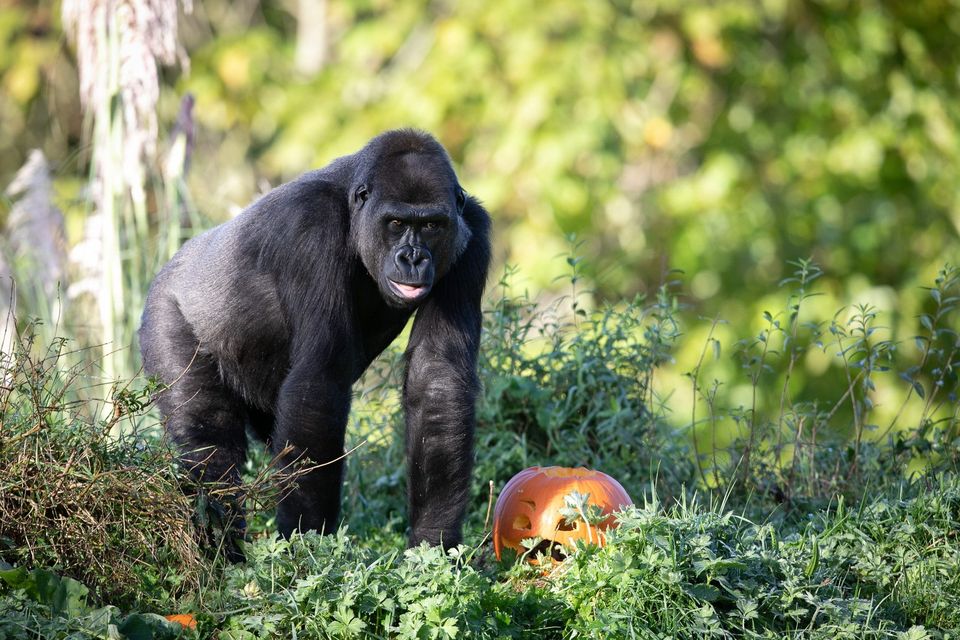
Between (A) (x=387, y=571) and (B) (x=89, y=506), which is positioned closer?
(A) (x=387, y=571)

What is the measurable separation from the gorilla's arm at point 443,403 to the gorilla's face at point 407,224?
5.1 inches

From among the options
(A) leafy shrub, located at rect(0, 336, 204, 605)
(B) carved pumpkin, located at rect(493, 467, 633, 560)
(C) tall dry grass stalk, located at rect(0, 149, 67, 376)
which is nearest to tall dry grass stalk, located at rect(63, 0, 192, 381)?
(C) tall dry grass stalk, located at rect(0, 149, 67, 376)

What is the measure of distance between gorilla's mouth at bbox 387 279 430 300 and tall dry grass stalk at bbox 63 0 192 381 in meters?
2.64

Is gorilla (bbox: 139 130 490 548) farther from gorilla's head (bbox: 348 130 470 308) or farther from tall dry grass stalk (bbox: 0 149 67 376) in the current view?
tall dry grass stalk (bbox: 0 149 67 376)

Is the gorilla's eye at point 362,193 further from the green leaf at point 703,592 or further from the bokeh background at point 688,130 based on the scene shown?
the bokeh background at point 688,130

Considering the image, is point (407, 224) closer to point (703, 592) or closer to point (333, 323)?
point (333, 323)

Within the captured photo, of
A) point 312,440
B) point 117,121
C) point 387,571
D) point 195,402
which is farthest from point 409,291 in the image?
point 117,121

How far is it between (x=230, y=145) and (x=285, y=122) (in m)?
2.88

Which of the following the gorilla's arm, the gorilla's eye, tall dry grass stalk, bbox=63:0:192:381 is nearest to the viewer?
the gorilla's arm

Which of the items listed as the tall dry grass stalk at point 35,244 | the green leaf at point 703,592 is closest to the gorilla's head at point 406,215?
the green leaf at point 703,592

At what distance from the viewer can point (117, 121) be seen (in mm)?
6324

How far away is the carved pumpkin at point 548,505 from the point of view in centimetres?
403

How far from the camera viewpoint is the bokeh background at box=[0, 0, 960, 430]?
9.98 meters

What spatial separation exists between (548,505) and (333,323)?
103 cm
